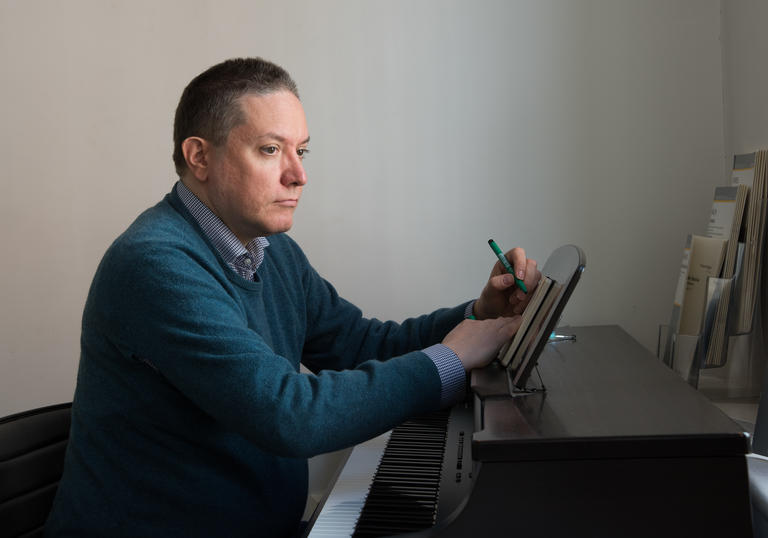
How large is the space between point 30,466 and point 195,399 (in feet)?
1.64

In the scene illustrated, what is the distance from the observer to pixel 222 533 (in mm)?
1266

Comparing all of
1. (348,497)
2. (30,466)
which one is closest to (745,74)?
(348,497)

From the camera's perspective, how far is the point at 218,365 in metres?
1.06

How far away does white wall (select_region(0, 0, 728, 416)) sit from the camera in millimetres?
1967

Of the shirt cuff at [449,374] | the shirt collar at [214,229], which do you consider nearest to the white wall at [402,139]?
the shirt collar at [214,229]

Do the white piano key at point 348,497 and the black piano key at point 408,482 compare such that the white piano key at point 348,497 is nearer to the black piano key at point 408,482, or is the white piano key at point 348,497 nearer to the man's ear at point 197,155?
the black piano key at point 408,482

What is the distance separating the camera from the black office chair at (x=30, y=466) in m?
1.34

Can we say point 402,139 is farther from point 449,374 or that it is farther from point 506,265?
point 449,374

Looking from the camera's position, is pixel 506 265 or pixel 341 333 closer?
pixel 506 265

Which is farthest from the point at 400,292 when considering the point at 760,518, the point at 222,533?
the point at 760,518

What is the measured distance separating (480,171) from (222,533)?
1.18 meters

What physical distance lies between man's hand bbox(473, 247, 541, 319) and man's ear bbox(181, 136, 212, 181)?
0.57 m

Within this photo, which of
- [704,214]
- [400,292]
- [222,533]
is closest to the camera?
[222,533]

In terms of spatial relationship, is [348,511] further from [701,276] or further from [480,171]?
[480,171]
